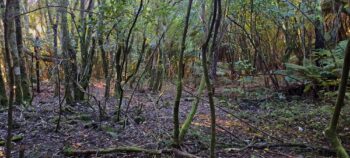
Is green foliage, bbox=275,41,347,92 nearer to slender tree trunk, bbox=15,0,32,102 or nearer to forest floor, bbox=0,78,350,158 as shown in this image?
forest floor, bbox=0,78,350,158

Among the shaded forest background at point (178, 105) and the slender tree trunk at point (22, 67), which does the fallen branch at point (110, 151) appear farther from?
the slender tree trunk at point (22, 67)

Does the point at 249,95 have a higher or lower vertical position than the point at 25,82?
lower

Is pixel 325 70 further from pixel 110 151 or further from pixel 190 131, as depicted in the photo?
pixel 110 151

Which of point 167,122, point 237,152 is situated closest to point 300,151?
point 237,152

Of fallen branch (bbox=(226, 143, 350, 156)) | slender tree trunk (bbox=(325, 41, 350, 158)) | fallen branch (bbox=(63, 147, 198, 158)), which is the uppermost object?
slender tree trunk (bbox=(325, 41, 350, 158))

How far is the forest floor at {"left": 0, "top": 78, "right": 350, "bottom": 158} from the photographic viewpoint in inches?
164

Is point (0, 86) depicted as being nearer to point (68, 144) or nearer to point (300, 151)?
point (68, 144)

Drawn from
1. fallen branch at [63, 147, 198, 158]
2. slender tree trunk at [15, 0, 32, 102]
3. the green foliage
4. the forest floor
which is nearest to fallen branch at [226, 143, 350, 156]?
the forest floor

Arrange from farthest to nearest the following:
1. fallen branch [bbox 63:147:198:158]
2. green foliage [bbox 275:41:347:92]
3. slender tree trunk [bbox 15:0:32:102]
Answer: slender tree trunk [bbox 15:0:32:102] → green foliage [bbox 275:41:347:92] → fallen branch [bbox 63:147:198:158]

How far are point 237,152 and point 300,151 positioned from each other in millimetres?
814

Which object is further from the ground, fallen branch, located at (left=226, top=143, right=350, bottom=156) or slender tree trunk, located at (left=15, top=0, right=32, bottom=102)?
slender tree trunk, located at (left=15, top=0, right=32, bottom=102)

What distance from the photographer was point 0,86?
638 centimetres

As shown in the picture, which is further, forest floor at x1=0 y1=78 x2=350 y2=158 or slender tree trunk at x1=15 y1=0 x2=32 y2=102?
slender tree trunk at x1=15 y1=0 x2=32 y2=102

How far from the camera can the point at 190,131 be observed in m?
4.86
